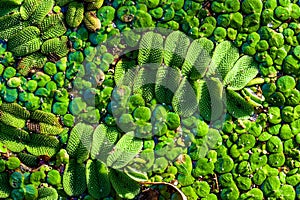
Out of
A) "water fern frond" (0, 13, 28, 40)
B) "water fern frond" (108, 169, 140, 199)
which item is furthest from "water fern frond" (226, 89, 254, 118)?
"water fern frond" (0, 13, 28, 40)

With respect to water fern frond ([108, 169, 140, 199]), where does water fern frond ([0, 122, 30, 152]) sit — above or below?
above

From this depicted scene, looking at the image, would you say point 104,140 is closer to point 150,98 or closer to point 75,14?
point 150,98

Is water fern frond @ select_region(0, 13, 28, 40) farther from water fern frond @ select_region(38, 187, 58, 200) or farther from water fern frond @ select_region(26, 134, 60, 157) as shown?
water fern frond @ select_region(38, 187, 58, 200)

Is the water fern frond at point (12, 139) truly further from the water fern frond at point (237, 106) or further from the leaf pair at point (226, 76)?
the water fern frond at point (237, 106)

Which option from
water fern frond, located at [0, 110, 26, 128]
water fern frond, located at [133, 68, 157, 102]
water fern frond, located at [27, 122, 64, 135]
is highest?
water fern frond, located at [133, 68, 157, 102]

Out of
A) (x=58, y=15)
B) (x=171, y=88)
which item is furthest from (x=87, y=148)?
(x=58, y=15)

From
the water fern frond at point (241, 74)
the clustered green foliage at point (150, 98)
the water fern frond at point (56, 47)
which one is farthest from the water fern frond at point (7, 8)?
the water fern frond at point (241, 74)

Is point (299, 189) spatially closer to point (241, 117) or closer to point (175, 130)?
point (241, 117)

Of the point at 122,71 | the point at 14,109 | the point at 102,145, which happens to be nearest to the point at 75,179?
the point at 102,145
